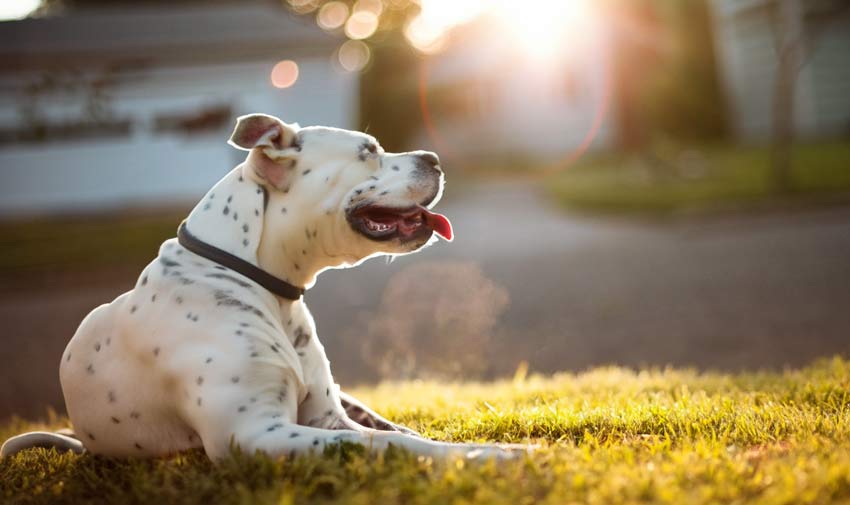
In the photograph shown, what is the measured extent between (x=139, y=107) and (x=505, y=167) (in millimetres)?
13233

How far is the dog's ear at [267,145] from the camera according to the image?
11.1 ft

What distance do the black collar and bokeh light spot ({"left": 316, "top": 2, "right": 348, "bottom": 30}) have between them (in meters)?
42.3

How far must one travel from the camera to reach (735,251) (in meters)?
11.4

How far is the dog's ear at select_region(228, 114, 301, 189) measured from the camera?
3391 millimetres

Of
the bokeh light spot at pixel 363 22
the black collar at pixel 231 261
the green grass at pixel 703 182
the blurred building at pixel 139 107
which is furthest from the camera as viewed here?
the bokeh light spot at pixel 363 22

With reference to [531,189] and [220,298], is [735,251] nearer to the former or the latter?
[220,298]

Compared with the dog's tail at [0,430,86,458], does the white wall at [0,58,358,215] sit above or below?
above

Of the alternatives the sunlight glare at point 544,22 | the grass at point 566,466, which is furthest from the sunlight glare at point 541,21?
the grass at point 566,466

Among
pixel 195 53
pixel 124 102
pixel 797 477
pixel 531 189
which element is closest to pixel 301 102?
pixel 195 53

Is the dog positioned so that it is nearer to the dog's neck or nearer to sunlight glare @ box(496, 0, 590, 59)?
the dog's neck

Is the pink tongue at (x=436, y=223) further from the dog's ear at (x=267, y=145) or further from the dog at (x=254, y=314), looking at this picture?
the dog's ear at (x=267, y=145)

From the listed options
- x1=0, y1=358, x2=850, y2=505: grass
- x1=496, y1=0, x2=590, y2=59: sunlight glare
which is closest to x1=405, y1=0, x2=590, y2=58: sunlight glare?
x1=496, y1=0, x2=590, y2=59: sunlight glare

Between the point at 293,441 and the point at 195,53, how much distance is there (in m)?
19.5

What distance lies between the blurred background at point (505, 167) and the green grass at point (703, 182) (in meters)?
0.09
